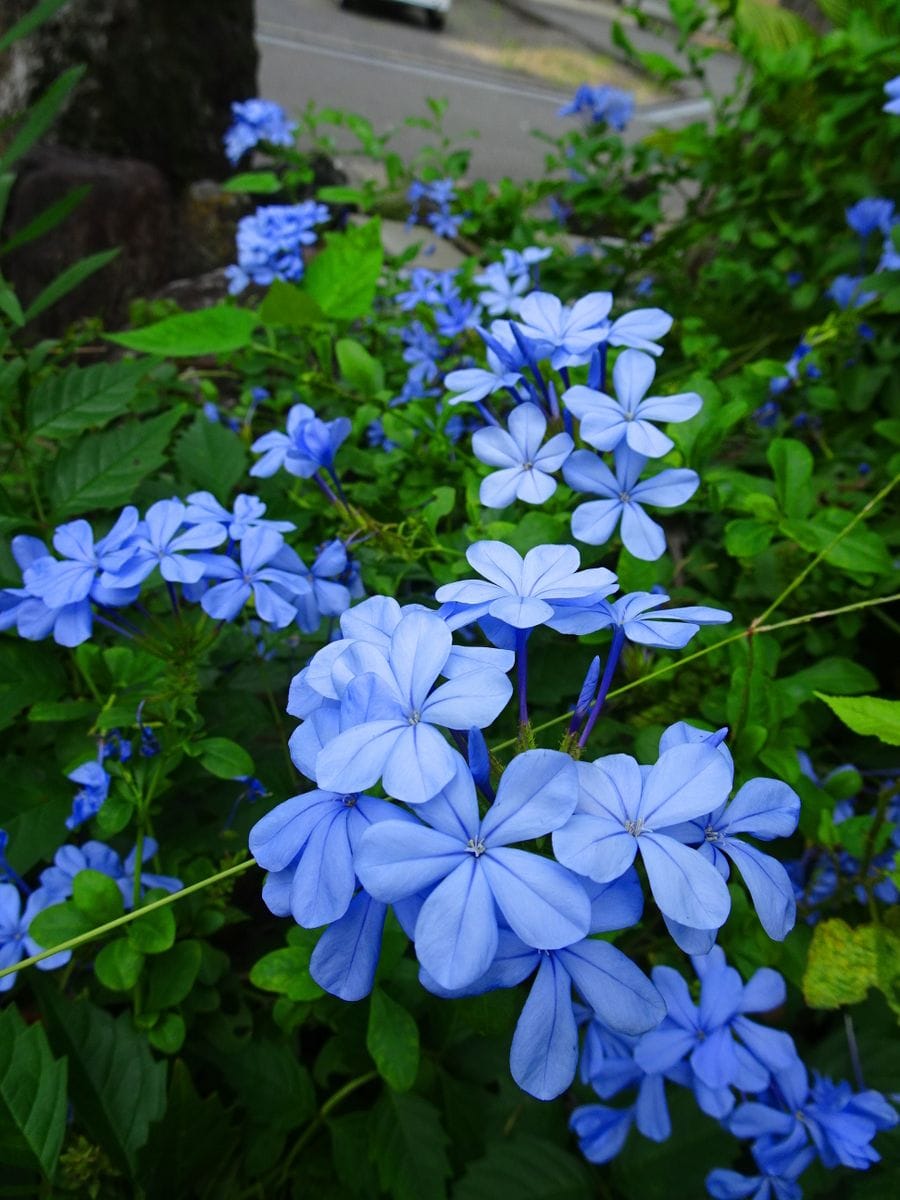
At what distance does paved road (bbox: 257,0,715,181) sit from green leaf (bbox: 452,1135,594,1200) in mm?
5342

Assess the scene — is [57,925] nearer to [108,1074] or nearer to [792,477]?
[108,1074]

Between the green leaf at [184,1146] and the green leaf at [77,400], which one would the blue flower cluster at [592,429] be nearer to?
the green leaf at [77,400]

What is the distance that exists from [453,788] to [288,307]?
0.84m

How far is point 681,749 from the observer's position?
0.51 meters

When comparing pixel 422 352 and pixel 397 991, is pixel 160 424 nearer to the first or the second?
pixel 422 352

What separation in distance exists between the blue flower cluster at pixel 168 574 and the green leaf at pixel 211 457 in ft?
0.96

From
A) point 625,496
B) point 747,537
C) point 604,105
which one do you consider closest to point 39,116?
point 625,496

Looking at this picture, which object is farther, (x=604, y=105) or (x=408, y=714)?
(x=604, y=105)

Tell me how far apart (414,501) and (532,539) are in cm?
31

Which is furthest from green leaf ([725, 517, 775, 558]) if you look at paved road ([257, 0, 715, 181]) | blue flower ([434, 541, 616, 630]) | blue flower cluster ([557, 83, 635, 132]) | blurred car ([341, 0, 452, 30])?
blurred car ([341, 0, 452, 30])

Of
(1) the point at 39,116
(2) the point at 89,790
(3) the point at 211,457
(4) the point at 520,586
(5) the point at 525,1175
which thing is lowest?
(5) the point at 525,1175

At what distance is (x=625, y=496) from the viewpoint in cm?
79

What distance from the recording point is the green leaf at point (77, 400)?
108 centimetres

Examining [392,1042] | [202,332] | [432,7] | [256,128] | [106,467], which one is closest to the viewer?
[392,1042]
